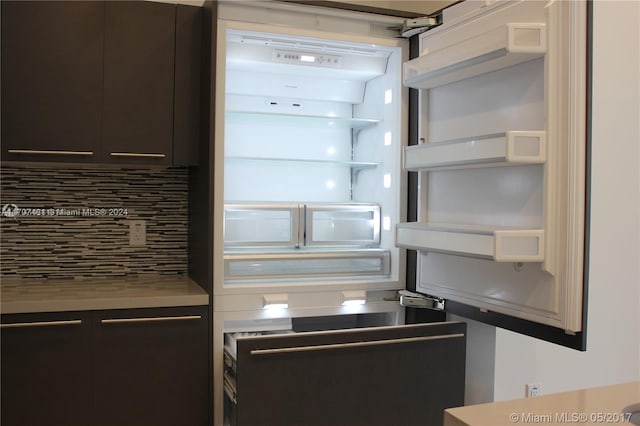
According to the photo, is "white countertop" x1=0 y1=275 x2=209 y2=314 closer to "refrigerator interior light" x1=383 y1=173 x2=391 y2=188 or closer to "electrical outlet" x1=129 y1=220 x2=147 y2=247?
"electrical outlet" x1=129 y1=220 x2=147 y2=247

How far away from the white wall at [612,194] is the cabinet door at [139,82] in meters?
1.92

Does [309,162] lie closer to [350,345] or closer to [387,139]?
[387,139]

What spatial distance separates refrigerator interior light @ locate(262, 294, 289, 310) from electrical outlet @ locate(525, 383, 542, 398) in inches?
43.4

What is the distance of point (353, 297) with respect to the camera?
2.41 meters

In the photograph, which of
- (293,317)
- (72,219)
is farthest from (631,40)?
(72,219)

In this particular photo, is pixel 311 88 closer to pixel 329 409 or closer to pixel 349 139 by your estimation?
pixel 349 139

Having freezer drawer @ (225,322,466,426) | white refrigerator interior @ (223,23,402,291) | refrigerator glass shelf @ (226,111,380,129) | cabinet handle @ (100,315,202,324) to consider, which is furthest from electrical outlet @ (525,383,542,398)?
cabinet handle @ (100,315,202,324)

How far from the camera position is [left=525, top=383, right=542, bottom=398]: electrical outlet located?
2.51m

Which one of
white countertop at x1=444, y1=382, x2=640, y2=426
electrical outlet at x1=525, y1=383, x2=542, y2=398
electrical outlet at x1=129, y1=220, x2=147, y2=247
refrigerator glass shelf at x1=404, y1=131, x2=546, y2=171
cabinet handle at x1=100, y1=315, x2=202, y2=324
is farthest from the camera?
electrical outlet at x1=129, y1=220, x2=147, y2=247

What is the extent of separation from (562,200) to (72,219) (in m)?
2.02

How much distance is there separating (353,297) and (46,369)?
1161mm

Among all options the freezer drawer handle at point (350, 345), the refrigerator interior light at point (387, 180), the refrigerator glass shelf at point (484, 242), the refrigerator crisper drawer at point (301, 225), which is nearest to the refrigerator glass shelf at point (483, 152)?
the refrigerator glass shelf at point (484, 242)

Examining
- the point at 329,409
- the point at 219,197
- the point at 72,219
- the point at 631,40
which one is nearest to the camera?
the point at 329,409

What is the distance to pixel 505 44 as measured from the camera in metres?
1.68
